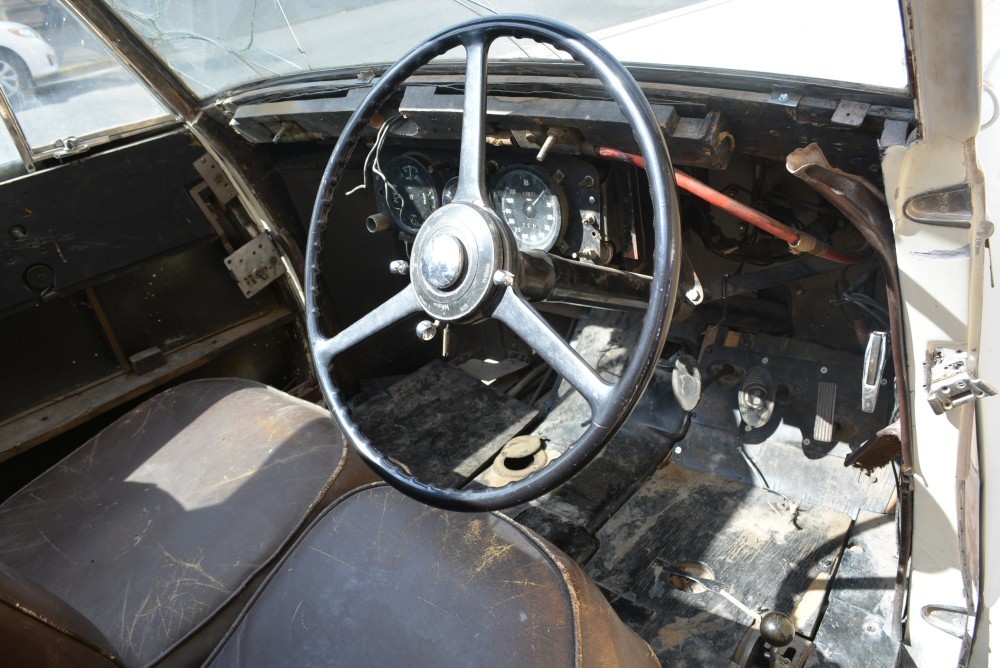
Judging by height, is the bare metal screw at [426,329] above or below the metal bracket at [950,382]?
above

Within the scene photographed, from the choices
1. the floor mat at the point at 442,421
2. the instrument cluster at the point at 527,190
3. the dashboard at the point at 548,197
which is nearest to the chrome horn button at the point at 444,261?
the instrument cluster at the point at 527,190

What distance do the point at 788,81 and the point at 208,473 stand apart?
140cm

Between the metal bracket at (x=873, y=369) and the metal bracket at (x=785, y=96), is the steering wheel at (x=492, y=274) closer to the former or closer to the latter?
the metal bracket at (x=785, y=96)

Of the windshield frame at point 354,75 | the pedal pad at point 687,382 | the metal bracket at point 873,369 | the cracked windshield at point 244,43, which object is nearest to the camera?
the windshield frame at point 354,75

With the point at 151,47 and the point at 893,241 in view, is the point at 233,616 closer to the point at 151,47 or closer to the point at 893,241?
the point at 893,241

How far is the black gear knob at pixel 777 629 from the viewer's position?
1460 millimetres

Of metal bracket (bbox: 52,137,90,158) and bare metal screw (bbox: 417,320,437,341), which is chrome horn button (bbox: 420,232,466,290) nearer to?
bare metal screw (bbox: 417,320,437,341)

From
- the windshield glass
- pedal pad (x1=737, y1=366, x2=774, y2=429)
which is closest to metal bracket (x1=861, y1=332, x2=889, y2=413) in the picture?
the windshield glass

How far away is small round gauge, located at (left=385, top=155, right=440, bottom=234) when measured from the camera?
1977 mm

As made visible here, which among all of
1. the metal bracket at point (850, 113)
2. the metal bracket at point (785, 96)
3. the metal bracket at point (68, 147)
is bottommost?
the metal bracket at point (850, 113)

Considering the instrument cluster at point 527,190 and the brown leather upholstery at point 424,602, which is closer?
the brown leather upholstery at point 424,602

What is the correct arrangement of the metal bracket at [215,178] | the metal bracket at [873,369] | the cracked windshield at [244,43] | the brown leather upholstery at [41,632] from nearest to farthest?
1. the brown leather upholstery at [41,632]
2. the metal bracket at [873,369]
3. the cracked windshield at [244,43]
4. the metal bracket at [215,178]

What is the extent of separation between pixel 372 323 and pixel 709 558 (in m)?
1.06

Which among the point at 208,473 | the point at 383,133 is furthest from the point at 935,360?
the point at 208,473
